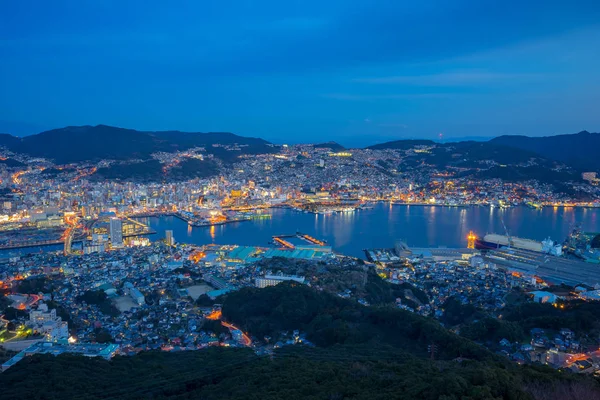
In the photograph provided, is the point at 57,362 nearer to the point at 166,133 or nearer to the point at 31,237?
the point at 31,237

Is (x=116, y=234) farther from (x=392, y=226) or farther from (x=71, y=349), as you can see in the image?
(x=71, y=349)

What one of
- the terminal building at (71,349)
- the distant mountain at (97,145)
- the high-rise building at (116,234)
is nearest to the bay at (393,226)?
the high-rise building at (116,234)

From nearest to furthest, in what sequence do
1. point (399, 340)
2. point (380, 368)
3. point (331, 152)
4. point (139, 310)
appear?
point (380, 368), point (399, 340), point (139, 310), point (331, 152)

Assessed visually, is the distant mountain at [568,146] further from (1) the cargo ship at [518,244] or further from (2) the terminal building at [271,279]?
(2) the terminal building at [271,279]

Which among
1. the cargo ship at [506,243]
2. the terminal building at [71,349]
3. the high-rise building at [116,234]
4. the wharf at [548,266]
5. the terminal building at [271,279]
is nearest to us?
the terminal building at [71,349]

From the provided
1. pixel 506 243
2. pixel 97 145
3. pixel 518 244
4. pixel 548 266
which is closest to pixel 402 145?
pixel 97 145

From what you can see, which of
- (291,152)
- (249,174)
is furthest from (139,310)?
(291,152)
